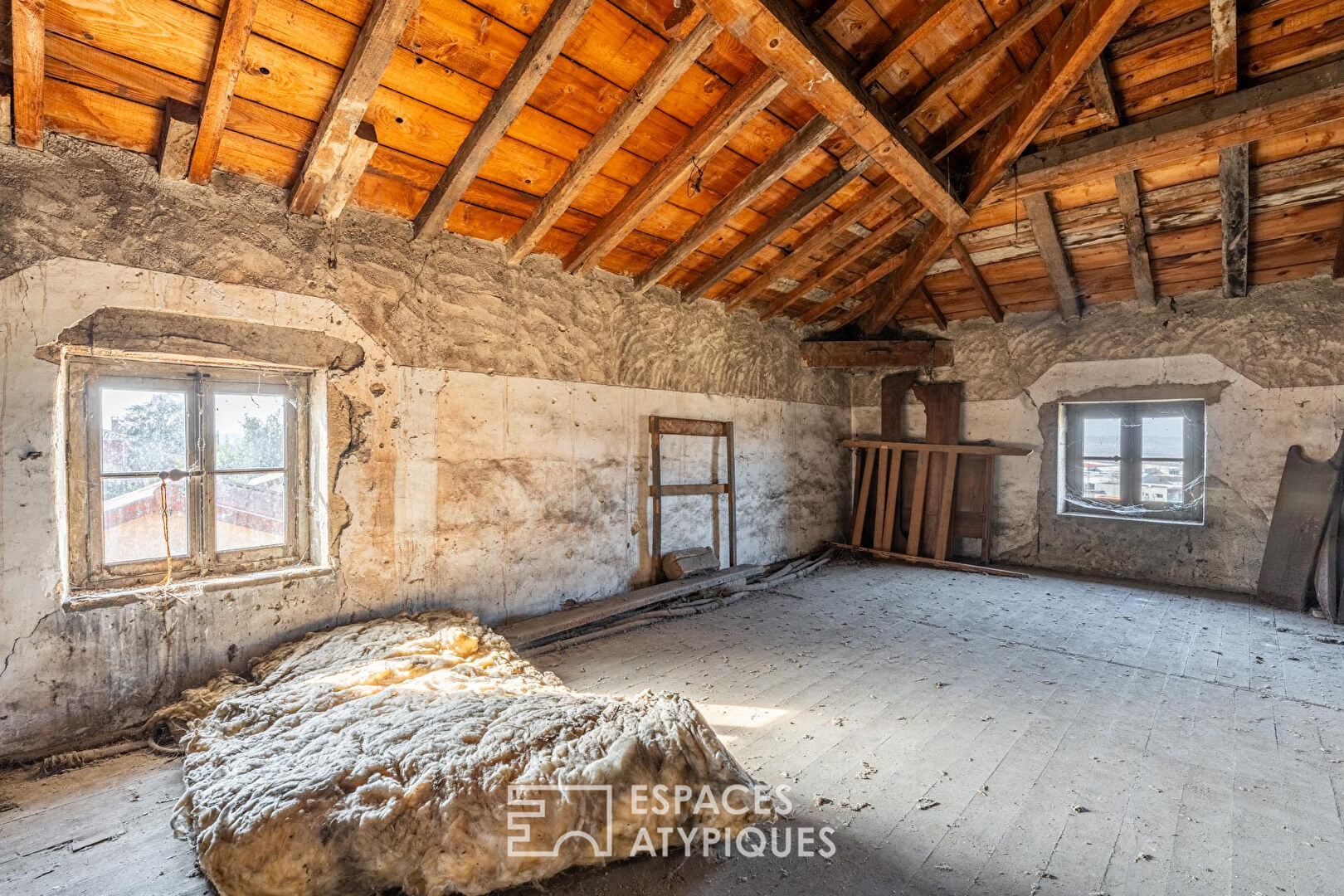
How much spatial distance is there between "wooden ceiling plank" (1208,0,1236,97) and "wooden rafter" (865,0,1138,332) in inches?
17.7

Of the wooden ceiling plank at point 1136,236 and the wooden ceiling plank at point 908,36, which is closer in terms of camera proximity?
the wooden ceiling plank at point 908,36

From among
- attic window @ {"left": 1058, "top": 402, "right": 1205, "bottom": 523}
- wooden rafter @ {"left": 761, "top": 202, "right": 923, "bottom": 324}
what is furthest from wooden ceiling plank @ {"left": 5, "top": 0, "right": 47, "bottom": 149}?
attic window @ {"left": 1058, "top": 402, "right": 1205, "bottom": 523}

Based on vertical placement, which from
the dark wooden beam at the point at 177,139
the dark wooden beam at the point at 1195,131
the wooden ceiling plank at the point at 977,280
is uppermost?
the dark wooden beam at the point at 1195,131

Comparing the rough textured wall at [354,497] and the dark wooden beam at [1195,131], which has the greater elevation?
the dark wooden beam at [1195,131]

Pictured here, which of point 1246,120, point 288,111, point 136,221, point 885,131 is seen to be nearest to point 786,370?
point 885,131

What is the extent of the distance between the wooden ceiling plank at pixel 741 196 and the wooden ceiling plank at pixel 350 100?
1.93 m

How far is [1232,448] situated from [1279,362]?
2.29 feet

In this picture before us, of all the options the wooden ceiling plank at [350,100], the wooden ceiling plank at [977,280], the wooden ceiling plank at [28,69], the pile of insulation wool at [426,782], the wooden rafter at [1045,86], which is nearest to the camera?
the pile of insulation wool at [426,782]

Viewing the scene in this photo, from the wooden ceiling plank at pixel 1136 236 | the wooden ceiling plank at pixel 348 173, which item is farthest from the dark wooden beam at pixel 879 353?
the wooden ceiling plank at pixel 348 173

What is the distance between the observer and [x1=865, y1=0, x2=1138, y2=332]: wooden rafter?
2.59 meters

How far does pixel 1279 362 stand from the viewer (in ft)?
14.9

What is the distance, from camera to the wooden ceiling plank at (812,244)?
3.95m

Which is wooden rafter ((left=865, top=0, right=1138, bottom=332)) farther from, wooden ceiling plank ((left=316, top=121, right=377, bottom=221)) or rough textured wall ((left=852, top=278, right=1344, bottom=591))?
wooden ceiling plank ((left=316, top=121, right=377, bottom=221))

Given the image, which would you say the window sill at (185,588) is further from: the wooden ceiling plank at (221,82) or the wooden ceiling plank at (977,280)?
the wooden ceiling plank at (977,280)
